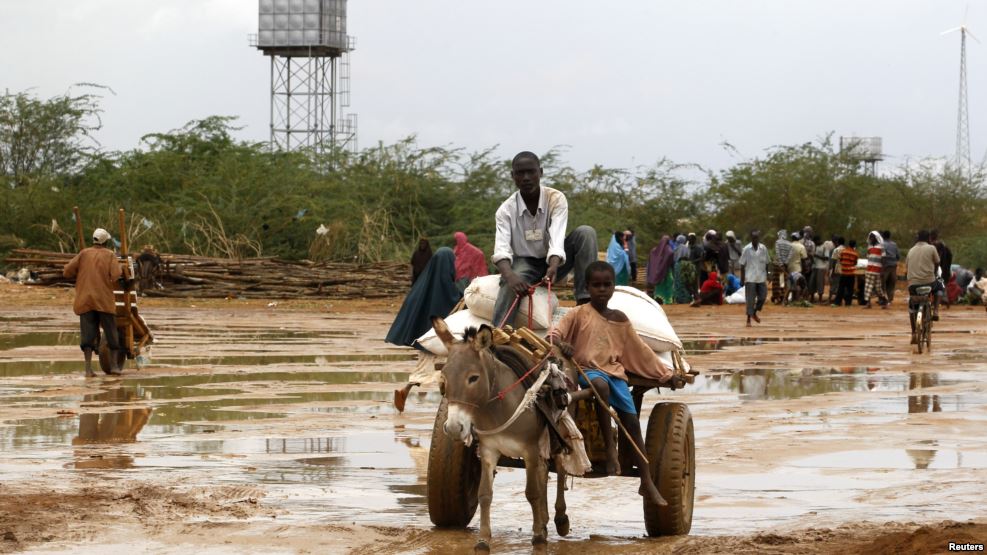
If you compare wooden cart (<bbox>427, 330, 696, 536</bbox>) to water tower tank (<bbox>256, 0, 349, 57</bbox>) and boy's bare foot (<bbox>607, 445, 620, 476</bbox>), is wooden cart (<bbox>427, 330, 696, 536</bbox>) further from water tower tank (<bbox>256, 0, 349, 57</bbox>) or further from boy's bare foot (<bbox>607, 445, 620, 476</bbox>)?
water tower tank (<bbox>256, 0, 349, 57</bbox>)

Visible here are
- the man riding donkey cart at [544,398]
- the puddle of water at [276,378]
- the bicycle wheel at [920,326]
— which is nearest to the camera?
the man riding donkey cart at [544,398]

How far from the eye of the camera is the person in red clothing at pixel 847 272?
116ft

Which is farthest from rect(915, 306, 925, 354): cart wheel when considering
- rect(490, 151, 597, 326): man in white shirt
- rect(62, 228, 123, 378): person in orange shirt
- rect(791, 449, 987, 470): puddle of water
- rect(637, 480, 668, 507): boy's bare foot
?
rect(637, 480, 668, 507): boy's bare foot

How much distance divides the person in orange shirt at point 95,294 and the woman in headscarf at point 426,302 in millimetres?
3922

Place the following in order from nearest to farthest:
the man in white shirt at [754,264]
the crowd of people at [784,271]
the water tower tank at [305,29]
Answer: the man in white shirt at [754,264] → the crowd of people at [784,271] → the water tower tank at [305,29]

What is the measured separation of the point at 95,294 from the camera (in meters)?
17.1

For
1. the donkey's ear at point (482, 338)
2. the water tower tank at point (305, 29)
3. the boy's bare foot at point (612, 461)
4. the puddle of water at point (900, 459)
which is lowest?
the puddle of water at point (900, 459)

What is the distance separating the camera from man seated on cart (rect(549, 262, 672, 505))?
311 inches

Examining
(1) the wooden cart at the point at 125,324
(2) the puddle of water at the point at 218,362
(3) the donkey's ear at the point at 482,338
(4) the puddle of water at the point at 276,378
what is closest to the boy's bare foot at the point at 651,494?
(3) the donkey's ear at the point at 482,338

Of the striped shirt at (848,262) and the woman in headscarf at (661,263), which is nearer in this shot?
the striped shirt at (848,262)

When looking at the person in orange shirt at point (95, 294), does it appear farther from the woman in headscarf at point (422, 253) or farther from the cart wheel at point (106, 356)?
the woman in headscarf at point (422, 253)

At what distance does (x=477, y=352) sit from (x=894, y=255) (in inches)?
1105

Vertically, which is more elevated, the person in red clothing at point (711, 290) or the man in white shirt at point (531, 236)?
the man in white shirt at point (531, 236)

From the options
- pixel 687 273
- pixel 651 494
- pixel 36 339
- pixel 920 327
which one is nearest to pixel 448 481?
pixel 651 494
